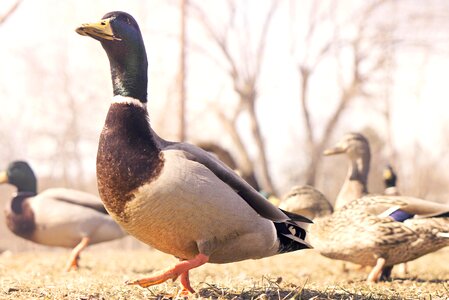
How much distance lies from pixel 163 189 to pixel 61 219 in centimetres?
426

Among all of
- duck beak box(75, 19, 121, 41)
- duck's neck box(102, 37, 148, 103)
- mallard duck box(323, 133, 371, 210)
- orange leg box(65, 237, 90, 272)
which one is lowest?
orange leg box(65, 237, 90, 272)

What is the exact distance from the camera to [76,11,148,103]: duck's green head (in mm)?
3367

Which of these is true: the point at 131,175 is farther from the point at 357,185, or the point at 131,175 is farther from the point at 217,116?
the point at 217,116

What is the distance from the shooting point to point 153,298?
3379 millimetres

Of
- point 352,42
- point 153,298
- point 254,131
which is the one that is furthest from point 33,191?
point 352,42

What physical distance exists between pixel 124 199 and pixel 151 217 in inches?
7.0

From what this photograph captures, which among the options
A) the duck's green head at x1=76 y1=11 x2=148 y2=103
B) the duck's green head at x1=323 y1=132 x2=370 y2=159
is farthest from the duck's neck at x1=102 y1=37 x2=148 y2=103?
the duck's green head at x1=323 y1=132 x2=370 y2=159

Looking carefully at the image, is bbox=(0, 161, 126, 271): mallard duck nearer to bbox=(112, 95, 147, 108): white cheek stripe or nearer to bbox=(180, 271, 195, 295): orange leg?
bbox=(180, 271, 195, 295): orange leg

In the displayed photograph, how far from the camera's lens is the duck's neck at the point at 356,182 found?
6.62m

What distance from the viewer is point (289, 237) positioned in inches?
140

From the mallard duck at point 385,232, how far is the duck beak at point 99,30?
2.99m

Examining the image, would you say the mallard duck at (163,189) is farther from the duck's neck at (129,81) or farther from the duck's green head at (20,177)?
the duck's green head at (20,177)

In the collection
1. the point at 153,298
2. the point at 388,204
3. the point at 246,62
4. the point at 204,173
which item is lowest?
the point at 153,298

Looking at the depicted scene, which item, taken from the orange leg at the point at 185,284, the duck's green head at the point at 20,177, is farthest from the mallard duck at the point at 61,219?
the orange leg at the point at 185,284
